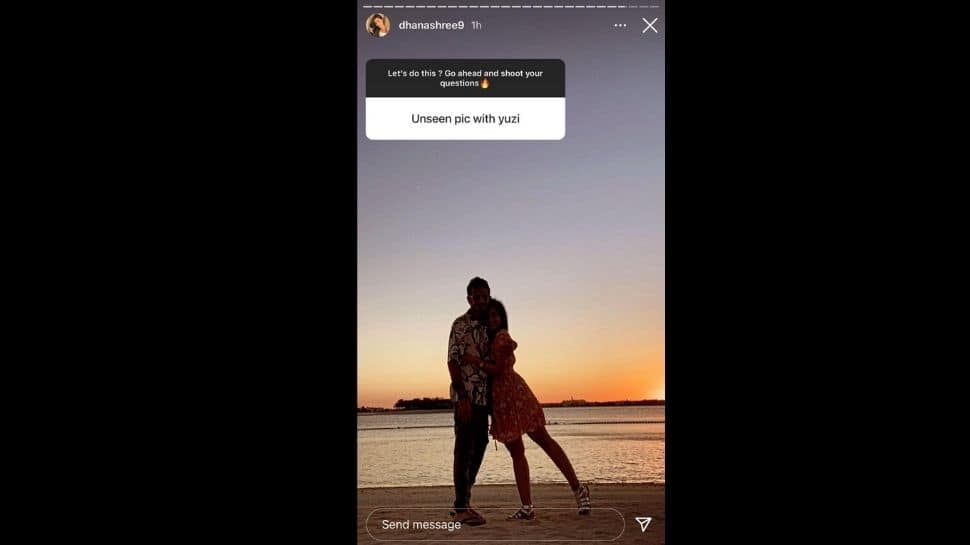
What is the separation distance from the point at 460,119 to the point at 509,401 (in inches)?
34.6

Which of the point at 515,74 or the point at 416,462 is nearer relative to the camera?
the point at 416,462

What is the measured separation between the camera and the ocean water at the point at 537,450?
2.34 m

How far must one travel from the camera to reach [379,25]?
8.02 feet

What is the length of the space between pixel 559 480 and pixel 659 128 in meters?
1.13

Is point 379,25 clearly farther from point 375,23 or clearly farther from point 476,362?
point 476,362

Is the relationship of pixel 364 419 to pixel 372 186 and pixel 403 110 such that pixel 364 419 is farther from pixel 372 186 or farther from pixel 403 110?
pixel 403 110

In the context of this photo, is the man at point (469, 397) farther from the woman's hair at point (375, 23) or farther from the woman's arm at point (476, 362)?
the woman's hair at point (375, 23)

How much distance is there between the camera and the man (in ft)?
7.89

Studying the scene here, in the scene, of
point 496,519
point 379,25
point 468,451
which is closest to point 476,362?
point 468,451

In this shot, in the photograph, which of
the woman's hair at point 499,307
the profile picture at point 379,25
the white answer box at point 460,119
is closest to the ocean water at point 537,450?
the woman's hair at point 499,307

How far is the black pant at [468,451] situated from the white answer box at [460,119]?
2.78 feet

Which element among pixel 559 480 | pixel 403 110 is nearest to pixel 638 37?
pixel 403 110

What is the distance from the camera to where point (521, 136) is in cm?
242

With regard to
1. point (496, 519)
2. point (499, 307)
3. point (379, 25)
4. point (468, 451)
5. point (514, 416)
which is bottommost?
point (496, 519)
